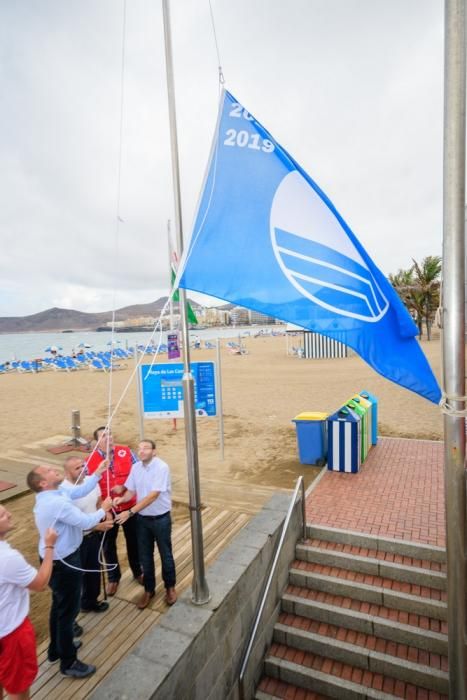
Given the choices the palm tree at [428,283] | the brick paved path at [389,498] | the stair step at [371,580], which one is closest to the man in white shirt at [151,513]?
the stair step at [371,580]

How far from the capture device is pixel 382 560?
5.20 m

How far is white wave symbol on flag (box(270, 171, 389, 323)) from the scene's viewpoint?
10.2 feet

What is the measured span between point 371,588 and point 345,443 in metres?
3.10

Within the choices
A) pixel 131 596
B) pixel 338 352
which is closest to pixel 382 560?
pixel 131 596

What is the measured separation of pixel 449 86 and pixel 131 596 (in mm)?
5749

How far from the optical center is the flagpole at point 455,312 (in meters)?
2.43

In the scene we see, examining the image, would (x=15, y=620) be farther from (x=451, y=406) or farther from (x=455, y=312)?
(x=455, y=312)

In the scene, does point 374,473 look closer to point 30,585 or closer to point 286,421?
point 286,421

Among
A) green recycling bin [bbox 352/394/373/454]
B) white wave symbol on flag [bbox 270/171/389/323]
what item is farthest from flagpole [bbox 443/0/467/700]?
green recycling bin [bbox 352/394/373/454]

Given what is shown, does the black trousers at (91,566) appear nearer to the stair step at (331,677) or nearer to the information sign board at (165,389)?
the stair step at (331,677)

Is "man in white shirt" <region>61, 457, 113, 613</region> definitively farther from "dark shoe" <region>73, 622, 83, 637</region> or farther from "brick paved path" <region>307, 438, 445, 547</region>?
"brick paved path" <region>307, 438, 445, 547</region>

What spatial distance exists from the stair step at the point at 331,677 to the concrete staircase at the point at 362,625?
1 centimetres

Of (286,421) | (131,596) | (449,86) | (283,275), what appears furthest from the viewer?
(286,421)

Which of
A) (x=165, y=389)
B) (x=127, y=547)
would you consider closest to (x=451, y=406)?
(x=127, y=547)
